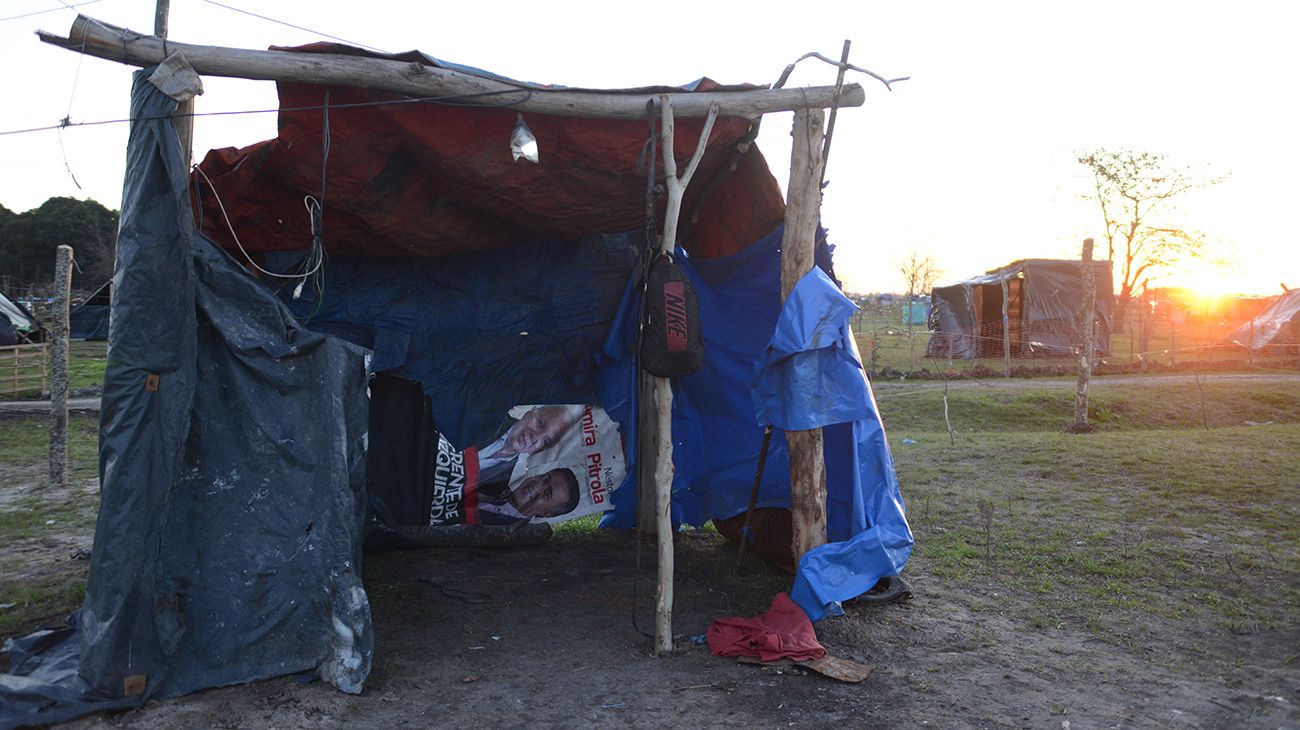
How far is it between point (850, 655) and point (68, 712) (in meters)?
3.58

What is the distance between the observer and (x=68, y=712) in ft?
11.6

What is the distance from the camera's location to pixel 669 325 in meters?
4.45

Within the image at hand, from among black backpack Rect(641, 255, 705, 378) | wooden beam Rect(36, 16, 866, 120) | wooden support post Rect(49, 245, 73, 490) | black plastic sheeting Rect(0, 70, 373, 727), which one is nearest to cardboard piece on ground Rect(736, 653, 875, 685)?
black backpack Rect(641, 255, 705, 378)

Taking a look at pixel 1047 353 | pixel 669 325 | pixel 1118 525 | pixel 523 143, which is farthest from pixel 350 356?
pixel 1047 353

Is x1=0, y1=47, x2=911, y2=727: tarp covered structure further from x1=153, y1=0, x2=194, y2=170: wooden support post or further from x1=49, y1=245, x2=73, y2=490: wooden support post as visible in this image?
x1=49, y1=245, x2=73, y2=490: wooden support post

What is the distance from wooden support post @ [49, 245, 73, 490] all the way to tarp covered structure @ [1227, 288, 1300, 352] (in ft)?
82.7

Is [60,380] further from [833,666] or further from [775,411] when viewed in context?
[833,666]

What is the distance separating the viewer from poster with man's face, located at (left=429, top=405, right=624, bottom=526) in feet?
21.6

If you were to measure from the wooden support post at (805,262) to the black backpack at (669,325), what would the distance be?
79cm

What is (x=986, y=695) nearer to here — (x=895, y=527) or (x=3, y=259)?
(x=895, y=527)

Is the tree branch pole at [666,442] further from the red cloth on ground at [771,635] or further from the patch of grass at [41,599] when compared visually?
the patch of grass at [41,599]

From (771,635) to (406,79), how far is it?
3.30m

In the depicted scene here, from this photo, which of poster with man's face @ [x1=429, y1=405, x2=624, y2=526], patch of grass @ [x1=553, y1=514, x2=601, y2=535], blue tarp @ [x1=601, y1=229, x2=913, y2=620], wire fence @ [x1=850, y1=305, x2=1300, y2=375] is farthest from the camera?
wire fence @ [x1=850, y1=305, x2=1300, y2=375]

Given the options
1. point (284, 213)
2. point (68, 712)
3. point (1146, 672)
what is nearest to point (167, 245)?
point (284, 213)
